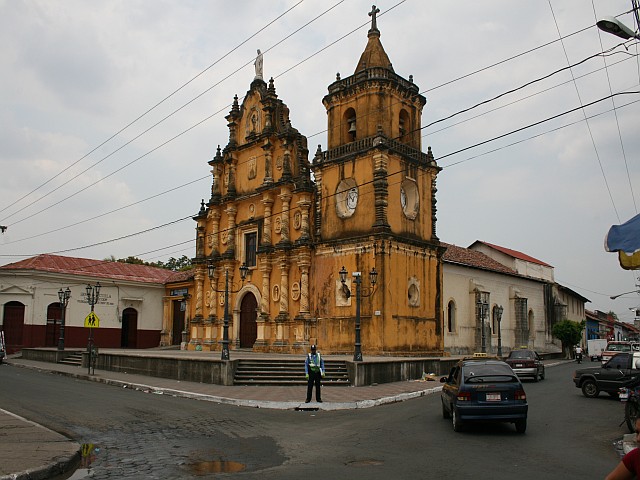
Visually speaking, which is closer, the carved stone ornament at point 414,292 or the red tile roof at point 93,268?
the carved stone ornament at point 414,292

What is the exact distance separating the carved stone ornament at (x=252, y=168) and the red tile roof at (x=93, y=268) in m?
13.0

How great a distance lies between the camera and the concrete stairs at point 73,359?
31312mm

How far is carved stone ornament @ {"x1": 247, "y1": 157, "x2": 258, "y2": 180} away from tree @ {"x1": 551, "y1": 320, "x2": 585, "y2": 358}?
31262 mm

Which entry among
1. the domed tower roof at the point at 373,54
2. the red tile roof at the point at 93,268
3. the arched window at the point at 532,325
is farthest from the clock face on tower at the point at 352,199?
the arched window at the point at 532,325

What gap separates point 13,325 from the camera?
38.9 m

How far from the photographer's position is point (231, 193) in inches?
1463

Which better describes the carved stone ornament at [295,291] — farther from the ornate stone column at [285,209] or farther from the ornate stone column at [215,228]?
the ornate stone column at [215,228]

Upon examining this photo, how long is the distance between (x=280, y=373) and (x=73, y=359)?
15.2 meters

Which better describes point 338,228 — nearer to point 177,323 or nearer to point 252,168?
point 252,168

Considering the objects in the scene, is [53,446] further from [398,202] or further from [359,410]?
[398,202]

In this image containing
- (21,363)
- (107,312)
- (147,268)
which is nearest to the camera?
(21,363)

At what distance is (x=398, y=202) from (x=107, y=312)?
24.5m

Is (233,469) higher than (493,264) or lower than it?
lower

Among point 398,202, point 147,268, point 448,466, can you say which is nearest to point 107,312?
point 147,268
